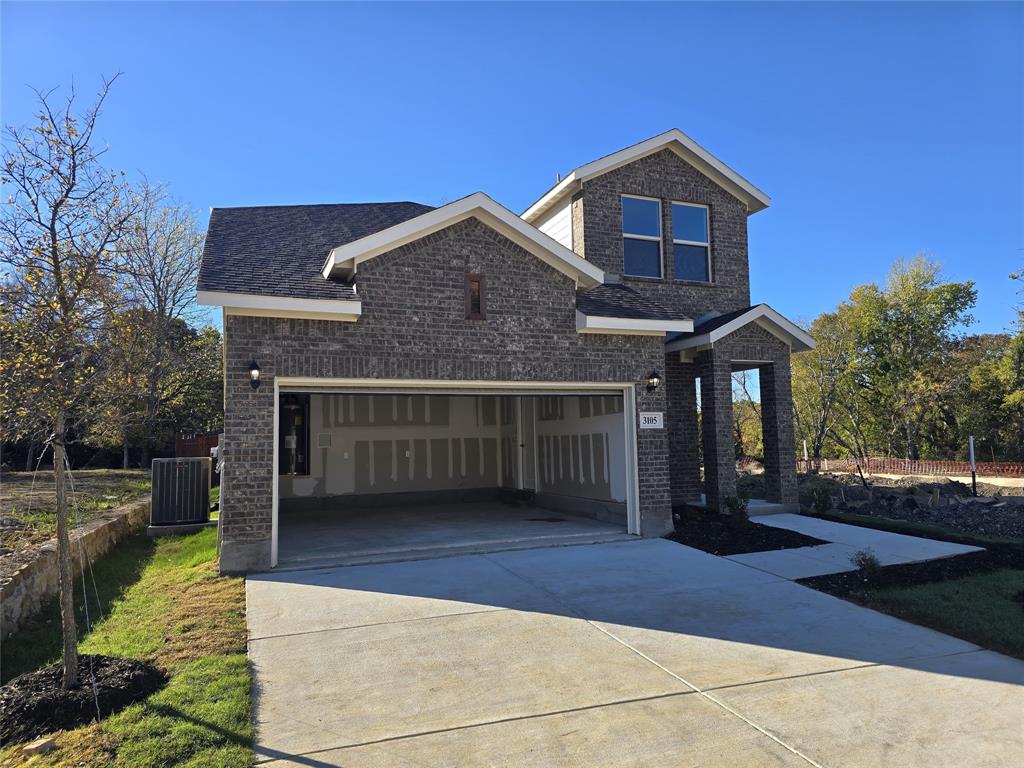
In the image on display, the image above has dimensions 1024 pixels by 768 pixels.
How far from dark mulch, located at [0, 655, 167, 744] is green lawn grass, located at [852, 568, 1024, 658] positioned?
6.79 metres

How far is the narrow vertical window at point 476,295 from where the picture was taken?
33.7 ft

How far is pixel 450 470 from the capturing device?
18.0m

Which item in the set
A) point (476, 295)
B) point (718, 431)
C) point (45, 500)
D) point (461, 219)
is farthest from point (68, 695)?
point (718, 431)

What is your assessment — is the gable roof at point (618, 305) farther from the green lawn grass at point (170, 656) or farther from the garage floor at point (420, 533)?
the green lawn grass at point (170, 656)

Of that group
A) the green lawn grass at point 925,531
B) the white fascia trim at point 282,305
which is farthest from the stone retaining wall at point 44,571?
the green lawn grass at point 925,531

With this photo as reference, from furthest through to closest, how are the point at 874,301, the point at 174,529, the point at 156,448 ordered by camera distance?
the point at 874,301 → the point at 156,448 → the point at 174,529

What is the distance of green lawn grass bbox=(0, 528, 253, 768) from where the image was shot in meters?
4.04

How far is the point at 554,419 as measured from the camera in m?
15.1

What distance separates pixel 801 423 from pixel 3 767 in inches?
1610

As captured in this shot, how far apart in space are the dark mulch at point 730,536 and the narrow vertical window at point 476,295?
4.77 meters

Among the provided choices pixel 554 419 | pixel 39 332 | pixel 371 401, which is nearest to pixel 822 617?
pixel 39 332

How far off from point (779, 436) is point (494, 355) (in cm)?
644

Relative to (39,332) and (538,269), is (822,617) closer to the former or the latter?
(538,269)

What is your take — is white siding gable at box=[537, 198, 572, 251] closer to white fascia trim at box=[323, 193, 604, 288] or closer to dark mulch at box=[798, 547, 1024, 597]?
white fascia trim at box=[323, 193, 604, 288]
